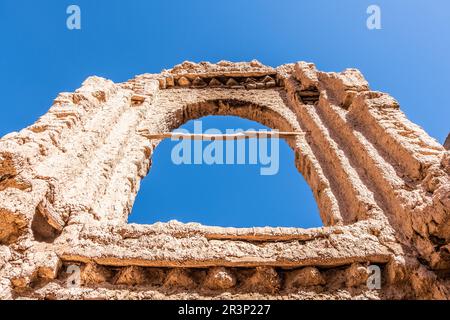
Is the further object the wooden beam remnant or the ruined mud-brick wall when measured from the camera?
the wooden beam remnant

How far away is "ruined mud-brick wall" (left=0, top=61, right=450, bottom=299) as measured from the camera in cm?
236

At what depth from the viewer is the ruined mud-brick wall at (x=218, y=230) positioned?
2.36 m

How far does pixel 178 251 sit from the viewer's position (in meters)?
2.57

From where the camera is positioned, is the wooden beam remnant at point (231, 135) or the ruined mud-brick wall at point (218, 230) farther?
the wooden beam remnant at point (231, 135)

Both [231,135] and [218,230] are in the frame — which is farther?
[231,135]

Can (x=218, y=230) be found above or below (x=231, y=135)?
below

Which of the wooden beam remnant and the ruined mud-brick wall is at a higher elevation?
the wooden beam remnant

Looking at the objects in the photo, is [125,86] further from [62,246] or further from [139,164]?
[62,246]

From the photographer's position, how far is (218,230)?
9.11 feet

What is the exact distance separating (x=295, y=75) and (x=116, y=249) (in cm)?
522

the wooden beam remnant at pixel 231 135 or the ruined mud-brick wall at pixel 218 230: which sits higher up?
the wooden beam remnant at pixel 231 135
